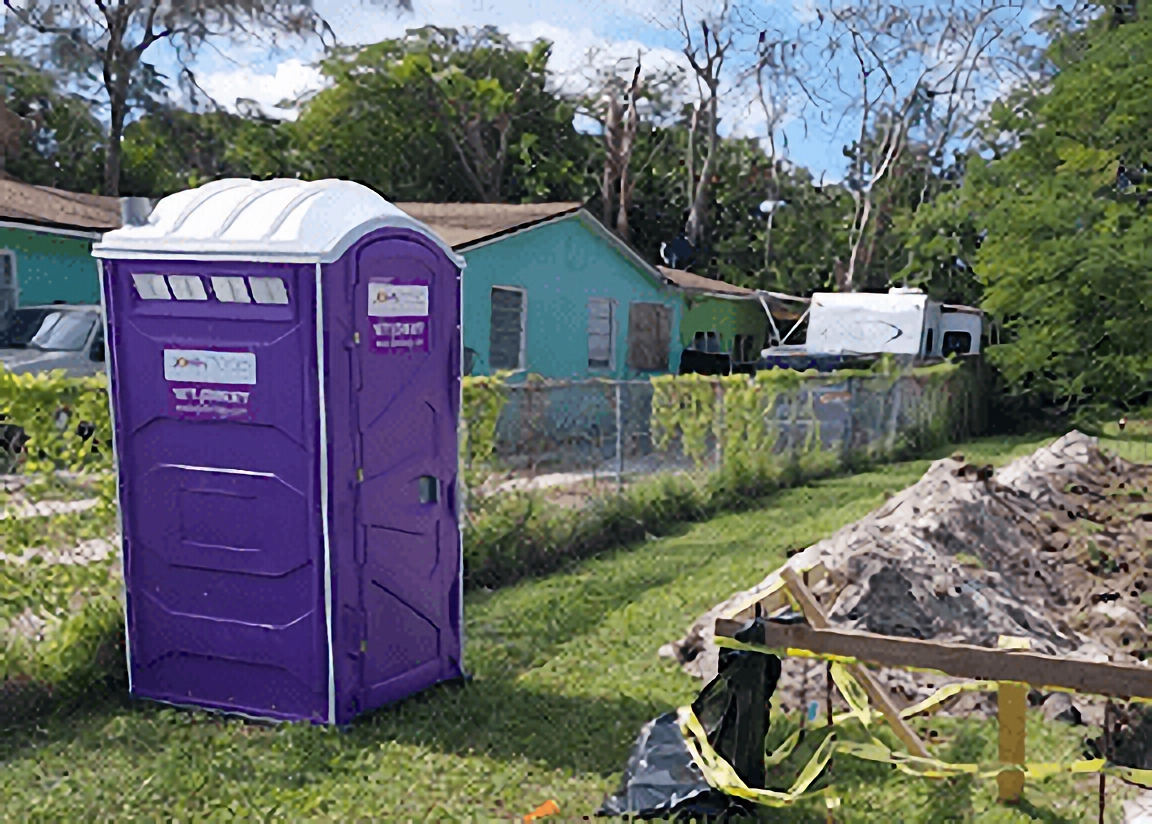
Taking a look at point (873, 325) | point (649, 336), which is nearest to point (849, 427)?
point (649, 336)

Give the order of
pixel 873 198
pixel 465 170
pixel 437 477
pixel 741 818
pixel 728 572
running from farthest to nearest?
pixel 873 198 → pixel 465 170 → pixel 728 572 → pixel 437 477 → pixel 741 818

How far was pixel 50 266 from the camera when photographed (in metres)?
15.2

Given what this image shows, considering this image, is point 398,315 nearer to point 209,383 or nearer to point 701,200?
point 209,383

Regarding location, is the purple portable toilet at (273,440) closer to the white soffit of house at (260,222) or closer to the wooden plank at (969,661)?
the white soffit of house at (260,222)

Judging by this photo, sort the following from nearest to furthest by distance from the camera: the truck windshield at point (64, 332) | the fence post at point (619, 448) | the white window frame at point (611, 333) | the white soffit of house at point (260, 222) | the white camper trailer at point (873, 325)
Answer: the white soffit of house at point (260, 222), the fence post at point (619, 448), the truck windshield at point (64, 332), the white window frame at point (611, 333), the white camper trailer at point (873, 325)

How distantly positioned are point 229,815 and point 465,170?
3006 centimetres

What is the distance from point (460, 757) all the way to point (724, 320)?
67.6 ft

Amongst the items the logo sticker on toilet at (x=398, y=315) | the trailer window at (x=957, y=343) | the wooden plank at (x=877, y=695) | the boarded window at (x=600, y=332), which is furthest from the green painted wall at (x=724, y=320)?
the wooden plank at (x=877, y=695)

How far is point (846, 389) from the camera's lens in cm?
1583

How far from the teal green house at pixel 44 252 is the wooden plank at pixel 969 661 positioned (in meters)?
12.2

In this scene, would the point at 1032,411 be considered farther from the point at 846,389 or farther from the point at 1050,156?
the point at 846,389

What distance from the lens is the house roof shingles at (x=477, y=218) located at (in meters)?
16.2

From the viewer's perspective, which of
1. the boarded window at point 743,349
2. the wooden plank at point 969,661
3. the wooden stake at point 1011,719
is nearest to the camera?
the wooden plank at point 969,661

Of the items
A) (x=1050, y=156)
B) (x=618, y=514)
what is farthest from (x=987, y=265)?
(x=618, y=514)
